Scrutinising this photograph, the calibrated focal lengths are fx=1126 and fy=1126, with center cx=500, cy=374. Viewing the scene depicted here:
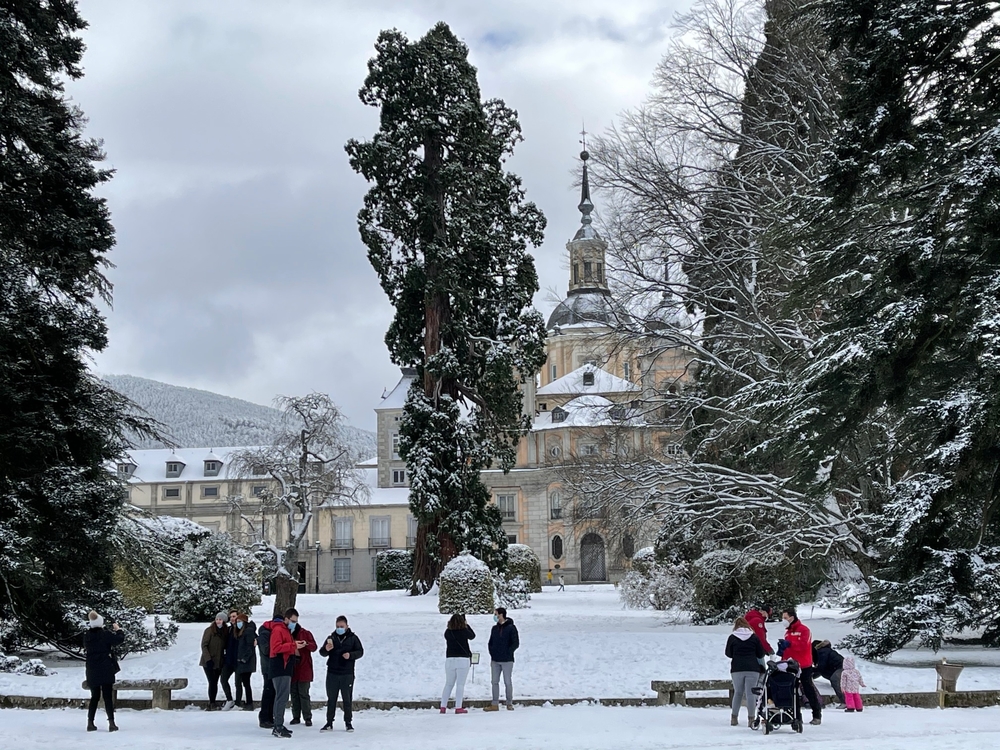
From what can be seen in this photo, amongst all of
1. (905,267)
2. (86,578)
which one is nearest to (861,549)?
(905,267)

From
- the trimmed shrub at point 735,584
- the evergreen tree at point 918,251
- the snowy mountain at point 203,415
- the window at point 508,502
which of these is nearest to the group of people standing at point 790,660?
the evergreen tree at point 918,251

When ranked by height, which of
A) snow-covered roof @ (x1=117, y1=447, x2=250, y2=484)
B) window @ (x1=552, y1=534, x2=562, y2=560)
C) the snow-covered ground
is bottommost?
the snow-covered ground

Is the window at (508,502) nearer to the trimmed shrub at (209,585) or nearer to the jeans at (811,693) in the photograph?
the trimmed shrub at (209,585)

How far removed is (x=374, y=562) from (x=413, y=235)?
132 ft

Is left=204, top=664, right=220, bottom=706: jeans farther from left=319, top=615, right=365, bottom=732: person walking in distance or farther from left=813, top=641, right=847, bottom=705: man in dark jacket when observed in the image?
left=813, top=641, right=847, bottom=705: man in dark jacket

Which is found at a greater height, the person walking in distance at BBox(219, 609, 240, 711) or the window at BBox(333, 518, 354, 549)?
the window at BBox(333, 518, 354, 549)

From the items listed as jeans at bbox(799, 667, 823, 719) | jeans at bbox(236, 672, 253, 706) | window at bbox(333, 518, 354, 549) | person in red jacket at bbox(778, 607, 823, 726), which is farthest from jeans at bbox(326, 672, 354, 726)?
window at bbox(333, 518, 354, 549)

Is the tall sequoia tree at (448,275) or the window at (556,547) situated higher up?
the tall sequoia tree at (448,275)

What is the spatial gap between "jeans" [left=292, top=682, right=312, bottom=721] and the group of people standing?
4.93 m

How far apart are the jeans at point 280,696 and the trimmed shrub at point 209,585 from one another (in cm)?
1618

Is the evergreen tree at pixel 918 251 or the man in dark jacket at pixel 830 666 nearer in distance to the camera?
the evergreen tree at pixel 918 251

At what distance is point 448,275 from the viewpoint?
30938 mm

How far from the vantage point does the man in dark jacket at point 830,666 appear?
14345 millimetres

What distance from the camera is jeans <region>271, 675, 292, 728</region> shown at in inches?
477
